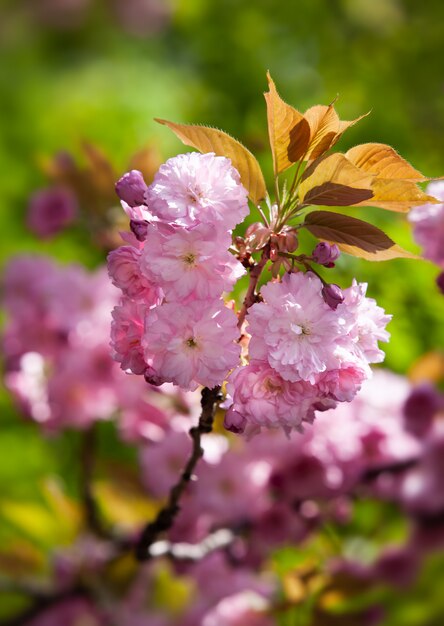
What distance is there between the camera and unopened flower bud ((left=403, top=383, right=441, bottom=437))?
A: 3.67ft

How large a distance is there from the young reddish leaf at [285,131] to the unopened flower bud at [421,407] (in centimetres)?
61

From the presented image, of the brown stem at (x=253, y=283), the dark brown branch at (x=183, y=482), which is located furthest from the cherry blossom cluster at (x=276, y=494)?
the brown stem at (x=253, y=283)

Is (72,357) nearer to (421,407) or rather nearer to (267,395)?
(421,407)

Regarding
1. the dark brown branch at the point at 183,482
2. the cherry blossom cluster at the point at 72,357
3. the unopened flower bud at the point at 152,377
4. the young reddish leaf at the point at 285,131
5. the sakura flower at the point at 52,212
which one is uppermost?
the sakura flower at the point at 52,212

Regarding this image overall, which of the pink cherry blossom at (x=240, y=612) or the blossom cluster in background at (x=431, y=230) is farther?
the pink cherry blossom at (x=240, y=612)

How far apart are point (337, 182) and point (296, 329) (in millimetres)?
110

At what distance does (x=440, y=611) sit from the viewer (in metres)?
1.22

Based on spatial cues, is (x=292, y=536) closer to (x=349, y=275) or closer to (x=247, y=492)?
(x=247, y=492)

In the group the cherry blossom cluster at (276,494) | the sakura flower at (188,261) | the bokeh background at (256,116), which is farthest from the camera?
the bokeh background at (256,116)

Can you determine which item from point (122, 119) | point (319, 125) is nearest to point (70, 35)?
point (122, 119)

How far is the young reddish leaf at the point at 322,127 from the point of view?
22.3 inches

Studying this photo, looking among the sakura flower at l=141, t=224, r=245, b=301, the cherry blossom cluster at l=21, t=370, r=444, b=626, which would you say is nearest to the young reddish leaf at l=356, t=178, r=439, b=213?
the sakura flower at l=141, t=224, r=245, b=301

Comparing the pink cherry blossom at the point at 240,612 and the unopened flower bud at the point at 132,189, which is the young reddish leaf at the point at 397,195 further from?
the pink cherry blossom at the point at 240,612

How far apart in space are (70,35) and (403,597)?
451 centimetres
